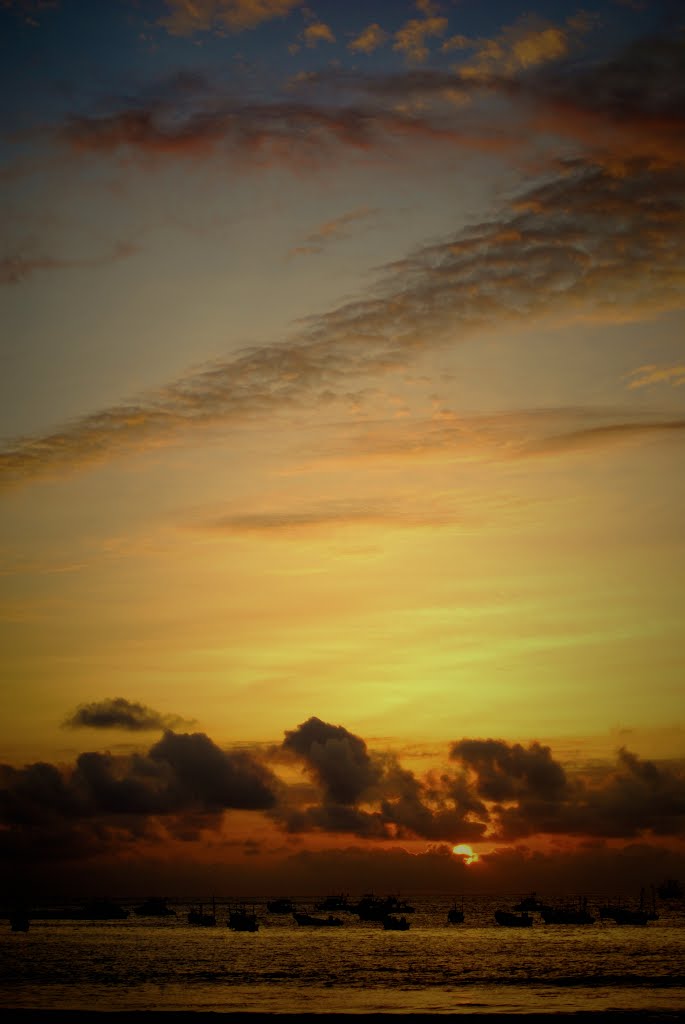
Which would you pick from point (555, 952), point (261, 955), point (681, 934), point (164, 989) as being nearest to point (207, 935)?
point (261, 955)

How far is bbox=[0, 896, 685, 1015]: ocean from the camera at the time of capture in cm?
6844

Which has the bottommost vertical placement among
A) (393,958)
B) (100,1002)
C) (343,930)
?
(343,930)

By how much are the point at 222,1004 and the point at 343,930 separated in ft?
459

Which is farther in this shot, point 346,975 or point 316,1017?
point 346,975

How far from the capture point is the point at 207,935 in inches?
7096

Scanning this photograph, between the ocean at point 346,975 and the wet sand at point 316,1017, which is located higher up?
the wet sand at point 316,1017

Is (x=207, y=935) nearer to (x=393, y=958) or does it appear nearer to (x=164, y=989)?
(x=393, y=958)

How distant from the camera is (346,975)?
93.2 m

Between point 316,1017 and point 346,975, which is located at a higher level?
point 316,1017

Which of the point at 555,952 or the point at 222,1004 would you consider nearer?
the point at 222,1004

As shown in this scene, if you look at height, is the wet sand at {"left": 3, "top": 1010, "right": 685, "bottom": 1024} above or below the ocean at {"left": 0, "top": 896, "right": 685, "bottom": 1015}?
above

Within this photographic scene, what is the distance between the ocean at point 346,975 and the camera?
68.4m

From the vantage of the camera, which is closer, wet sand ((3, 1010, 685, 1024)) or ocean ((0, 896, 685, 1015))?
wet sand ((3, 1010, 685, 1024))

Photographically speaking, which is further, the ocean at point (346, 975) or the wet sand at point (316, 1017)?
the ocean at point (346, 975)
